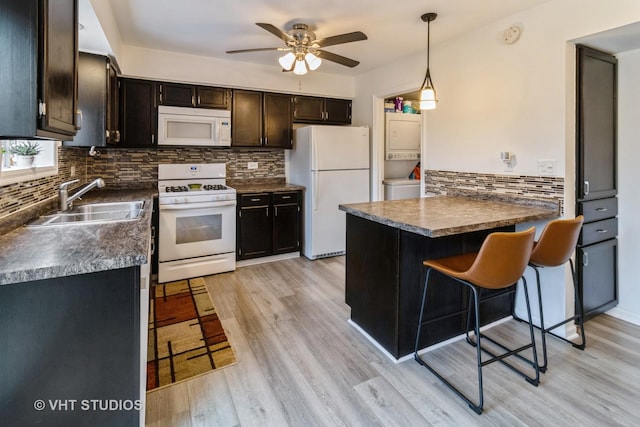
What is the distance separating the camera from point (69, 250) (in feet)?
4.47

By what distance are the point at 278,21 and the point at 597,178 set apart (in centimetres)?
273

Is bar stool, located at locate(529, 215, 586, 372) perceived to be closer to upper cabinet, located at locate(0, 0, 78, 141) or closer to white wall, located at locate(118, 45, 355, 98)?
upper cabinet, located at locate(0, 0, 78, 141)

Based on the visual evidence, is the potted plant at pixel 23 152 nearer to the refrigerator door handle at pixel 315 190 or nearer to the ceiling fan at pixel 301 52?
the ceiling fan at pixel 301 52

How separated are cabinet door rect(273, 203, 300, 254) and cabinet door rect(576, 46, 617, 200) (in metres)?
2.80

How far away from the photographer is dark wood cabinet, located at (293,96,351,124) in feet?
14.6

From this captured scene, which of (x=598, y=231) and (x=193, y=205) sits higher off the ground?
(x=193, y=205)

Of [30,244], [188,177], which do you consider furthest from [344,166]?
[30,244]

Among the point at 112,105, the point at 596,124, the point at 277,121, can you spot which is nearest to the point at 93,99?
the point at 112,105

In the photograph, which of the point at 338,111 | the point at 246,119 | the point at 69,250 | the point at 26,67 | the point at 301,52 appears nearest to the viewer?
the point at 26,67

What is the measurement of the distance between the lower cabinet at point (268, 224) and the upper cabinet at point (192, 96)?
1102mm

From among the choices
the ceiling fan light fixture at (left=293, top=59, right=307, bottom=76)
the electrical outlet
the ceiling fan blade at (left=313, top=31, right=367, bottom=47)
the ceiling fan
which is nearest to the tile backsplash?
the ceiling fan

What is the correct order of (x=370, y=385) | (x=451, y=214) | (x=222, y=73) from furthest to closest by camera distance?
(x=222, y=73) → (x=451, y=214) → (x=370, y=385)

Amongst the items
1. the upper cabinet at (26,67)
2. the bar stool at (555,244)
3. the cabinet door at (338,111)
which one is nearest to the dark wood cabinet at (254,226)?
the cabinet door at (338,111)

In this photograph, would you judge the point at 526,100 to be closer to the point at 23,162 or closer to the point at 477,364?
the point at 477,364
